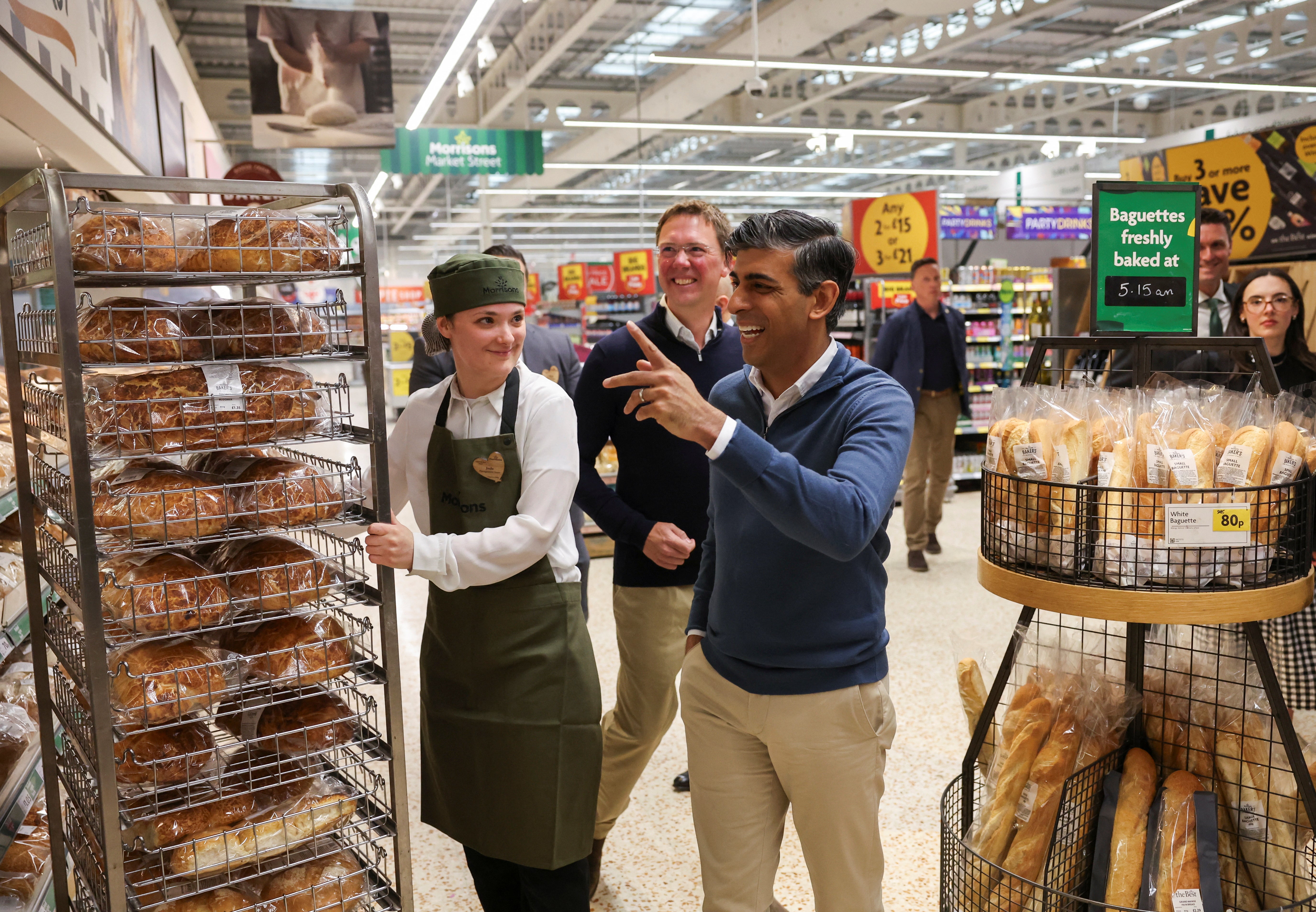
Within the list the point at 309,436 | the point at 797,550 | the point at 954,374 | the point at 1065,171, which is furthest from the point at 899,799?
the point at 1065,171

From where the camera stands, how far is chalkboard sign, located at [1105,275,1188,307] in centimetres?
193

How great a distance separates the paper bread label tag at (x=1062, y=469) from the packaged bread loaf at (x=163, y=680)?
151 cm

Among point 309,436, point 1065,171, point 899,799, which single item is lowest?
point 899,799

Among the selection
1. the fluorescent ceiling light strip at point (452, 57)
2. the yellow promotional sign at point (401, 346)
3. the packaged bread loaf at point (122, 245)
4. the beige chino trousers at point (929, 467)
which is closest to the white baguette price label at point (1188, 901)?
the packaged bread loaf at point (122, 245)

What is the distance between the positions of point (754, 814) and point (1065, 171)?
55.9 feet

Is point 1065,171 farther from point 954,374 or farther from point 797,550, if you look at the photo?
point 797,550

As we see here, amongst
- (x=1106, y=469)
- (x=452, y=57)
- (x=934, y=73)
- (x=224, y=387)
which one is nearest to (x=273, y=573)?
(x=224, y=387)

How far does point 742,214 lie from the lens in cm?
2725

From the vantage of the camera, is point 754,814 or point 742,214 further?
point 742,214

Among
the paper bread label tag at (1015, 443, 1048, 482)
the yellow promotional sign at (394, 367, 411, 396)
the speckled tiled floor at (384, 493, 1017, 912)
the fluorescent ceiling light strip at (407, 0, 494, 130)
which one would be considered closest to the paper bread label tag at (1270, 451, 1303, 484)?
the paper bread label tag at (1015, 443, 1048, 482)

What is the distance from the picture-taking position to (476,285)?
2047mm

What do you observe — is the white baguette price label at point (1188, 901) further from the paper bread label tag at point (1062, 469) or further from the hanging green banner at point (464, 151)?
the hanging green banner at point (464, 151)

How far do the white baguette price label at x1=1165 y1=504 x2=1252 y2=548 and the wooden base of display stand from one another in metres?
0.08

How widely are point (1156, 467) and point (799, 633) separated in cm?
67
